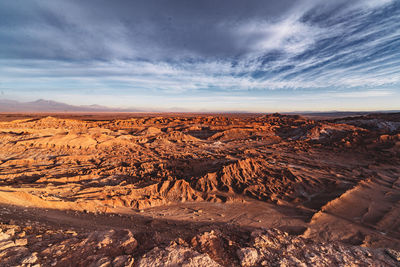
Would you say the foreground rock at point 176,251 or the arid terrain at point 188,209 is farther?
the arid terrain at point 188,209

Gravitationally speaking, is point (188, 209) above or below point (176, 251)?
below

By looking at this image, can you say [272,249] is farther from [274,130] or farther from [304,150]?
[274,130]

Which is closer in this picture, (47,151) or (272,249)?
(272,249)

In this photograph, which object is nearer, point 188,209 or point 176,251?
point 176,251

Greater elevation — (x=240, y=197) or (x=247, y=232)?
(x=247, y=232)

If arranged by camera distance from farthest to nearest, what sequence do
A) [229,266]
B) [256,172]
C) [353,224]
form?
[256,172] < [353,224] < [229,266]

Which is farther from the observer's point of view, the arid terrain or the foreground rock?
the arid terrain

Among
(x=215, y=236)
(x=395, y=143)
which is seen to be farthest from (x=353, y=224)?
(x=395, y=143)

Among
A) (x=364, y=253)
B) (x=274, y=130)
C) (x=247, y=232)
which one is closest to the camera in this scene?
(x=364, y=253)
